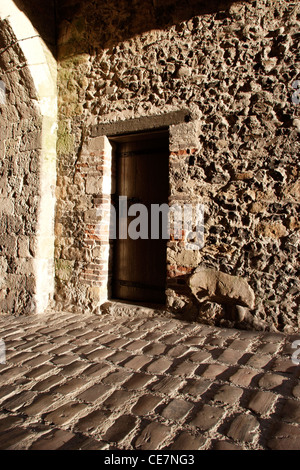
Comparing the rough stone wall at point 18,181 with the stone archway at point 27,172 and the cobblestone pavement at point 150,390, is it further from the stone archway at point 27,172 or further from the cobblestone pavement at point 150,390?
the cobblestone pavement at point 150,390

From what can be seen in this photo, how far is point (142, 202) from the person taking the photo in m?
3.58

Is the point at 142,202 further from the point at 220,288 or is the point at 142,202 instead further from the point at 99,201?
the point at 220,288

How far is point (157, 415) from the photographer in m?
1.63

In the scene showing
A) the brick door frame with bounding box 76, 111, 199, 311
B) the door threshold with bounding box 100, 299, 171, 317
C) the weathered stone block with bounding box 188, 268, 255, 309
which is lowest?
the door threshold with bounding box 100, 299, 171, 317

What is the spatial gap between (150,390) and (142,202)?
2.13 metres

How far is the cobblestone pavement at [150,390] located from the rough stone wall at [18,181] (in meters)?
0.92

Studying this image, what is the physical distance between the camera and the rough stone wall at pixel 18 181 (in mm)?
3686

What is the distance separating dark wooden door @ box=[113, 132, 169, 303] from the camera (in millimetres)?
3479

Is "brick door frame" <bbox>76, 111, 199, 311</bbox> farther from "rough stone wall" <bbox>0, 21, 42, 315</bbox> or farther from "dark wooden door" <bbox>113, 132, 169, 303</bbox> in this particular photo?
"rough stone wall" <bbox>0, 21, 42, 315</bbox>

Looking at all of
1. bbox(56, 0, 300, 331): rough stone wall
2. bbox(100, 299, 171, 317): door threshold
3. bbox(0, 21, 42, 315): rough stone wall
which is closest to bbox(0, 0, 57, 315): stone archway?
bbox(0, 21, 42, 315): rough stone wall

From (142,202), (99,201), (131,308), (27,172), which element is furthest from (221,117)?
(27,172)

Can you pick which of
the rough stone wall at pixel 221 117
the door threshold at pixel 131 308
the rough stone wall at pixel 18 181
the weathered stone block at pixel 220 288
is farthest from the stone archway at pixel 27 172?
the weathered stone block at pixel 220 288

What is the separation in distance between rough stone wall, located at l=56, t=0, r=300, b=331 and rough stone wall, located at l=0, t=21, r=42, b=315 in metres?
0.59

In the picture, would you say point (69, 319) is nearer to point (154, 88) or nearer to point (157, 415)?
point (157, 415)
